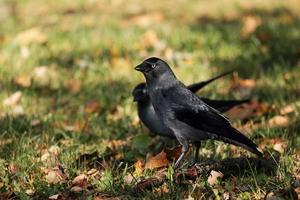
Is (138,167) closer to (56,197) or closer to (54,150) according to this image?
(56,197)

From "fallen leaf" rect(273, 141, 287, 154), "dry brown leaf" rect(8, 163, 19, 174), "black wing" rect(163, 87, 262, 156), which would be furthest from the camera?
"fallen leaf" rect(273, 141, 287, 154)

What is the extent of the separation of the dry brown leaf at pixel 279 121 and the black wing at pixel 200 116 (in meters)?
1.21

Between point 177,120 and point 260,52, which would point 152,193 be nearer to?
point 177,120

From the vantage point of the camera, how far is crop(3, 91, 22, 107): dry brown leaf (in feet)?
19.6

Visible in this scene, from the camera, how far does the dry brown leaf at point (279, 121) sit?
525 cm

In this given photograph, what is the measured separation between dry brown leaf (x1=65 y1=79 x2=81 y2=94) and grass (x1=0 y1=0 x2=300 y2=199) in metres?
0.01

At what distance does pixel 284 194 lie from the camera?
3672 mm

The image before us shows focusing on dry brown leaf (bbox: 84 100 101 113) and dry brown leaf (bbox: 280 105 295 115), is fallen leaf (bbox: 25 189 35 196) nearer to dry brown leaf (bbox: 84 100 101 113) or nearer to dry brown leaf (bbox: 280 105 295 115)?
dry brown leaf (bbox: 84 100 101 113)

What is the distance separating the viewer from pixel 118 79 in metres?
6.76

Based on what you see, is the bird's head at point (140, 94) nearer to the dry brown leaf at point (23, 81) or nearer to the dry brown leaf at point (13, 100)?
the dry brown leaf at point (13, 100)

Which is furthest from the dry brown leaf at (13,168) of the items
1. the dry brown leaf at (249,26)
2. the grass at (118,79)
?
the dry brown leaf at (249,26)

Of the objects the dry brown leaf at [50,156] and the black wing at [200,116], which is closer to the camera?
the black wing at [200,116]

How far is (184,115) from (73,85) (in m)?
2.63

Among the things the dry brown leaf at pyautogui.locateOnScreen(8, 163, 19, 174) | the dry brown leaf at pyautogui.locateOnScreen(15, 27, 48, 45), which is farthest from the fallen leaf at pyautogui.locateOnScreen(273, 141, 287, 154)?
the dry brown leaf at pyautogui.locateOnScreen(15, 27, 48, 45)
